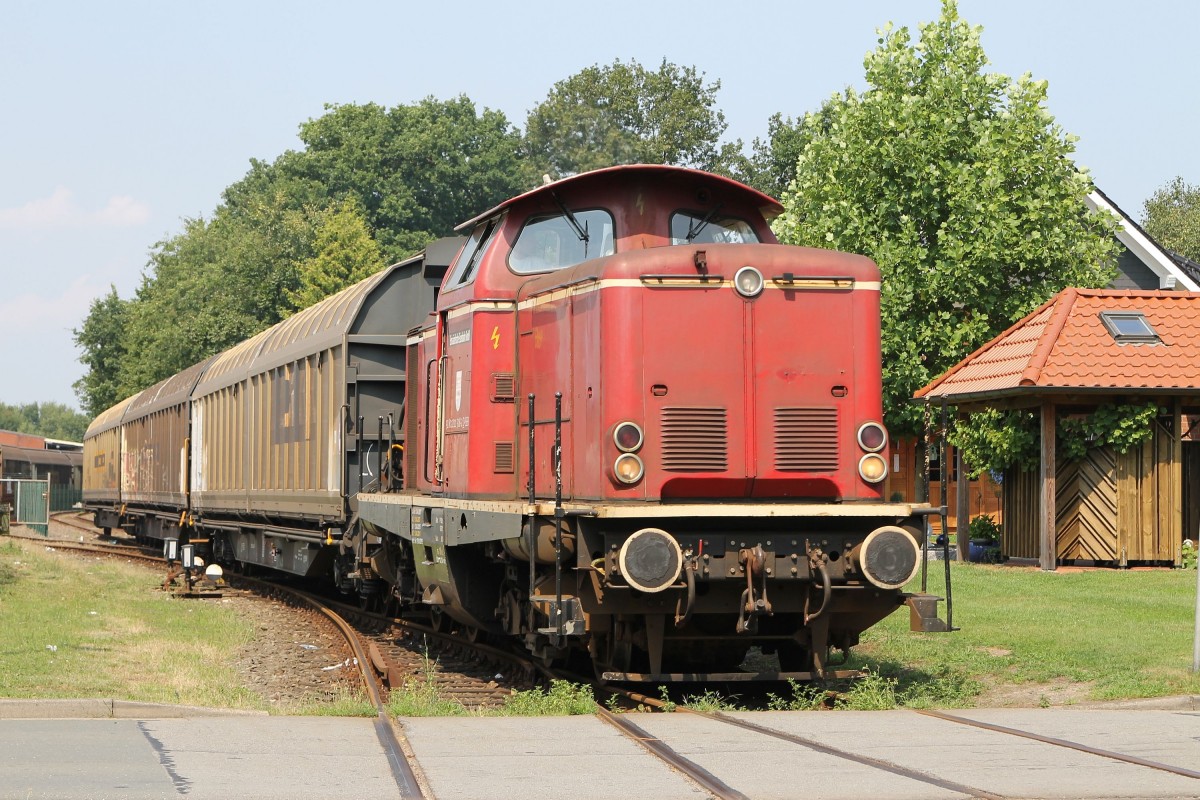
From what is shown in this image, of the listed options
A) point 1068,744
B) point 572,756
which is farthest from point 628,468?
point 1068,744

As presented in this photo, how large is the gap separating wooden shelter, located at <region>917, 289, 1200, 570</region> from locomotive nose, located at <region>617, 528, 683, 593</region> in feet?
40.6

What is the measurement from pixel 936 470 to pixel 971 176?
28.3 ft

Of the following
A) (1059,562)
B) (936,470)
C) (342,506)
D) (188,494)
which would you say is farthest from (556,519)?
(936,470)

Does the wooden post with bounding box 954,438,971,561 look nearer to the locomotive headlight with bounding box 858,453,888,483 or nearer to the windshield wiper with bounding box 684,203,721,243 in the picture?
the windshield wiper with bounding box 684,203,721,243

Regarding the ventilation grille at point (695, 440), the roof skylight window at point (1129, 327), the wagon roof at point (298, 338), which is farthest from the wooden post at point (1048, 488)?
the ventilation grille at point (695, 440)

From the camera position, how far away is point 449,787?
264 inches

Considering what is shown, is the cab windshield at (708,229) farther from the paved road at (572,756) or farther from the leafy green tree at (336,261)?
the leafy green tree at (336,261)

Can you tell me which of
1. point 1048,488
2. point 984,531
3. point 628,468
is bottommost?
point 984,531

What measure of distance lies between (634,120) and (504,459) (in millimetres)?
61973

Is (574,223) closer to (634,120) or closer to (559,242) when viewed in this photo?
(559,242)

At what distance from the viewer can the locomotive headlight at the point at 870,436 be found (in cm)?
1001

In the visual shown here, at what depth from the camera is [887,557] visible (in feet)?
31.2

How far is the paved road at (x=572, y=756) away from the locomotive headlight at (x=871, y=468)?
5.28ft

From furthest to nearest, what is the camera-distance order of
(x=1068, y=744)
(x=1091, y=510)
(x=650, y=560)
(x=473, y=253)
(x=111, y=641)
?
(x=1091, y=510) < (x=111, y=641) < (x=473, y=253) < (x=650, y=560) < (x=1068, y=744)
